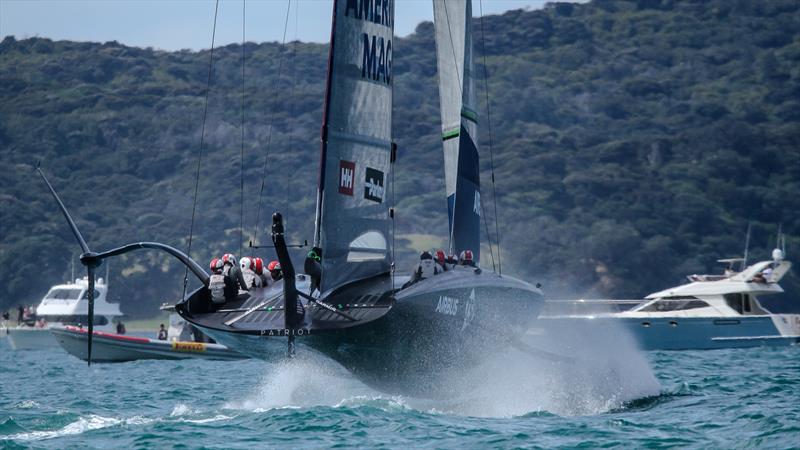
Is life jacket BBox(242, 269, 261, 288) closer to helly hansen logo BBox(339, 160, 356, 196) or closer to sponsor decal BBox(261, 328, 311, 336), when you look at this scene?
helly hansen logo BBox(339, 160, 356, 196)

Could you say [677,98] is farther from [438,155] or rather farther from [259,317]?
[259,317]

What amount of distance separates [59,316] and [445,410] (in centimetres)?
3875

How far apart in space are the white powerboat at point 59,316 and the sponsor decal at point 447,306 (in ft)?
118

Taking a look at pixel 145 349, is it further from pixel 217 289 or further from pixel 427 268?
pixel 427 268

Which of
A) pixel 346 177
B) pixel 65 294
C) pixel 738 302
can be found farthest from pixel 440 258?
pixel 65 294

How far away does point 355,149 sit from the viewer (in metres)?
19.5

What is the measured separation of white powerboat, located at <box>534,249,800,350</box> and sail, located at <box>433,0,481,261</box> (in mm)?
17755

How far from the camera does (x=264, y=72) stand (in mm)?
194250

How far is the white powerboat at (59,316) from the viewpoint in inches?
2096

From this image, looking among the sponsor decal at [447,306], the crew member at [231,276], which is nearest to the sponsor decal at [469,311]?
the sponsor decal at [447,306]

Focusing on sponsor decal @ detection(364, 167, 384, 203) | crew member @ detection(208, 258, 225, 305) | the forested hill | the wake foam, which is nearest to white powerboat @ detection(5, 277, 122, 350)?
the forested hill

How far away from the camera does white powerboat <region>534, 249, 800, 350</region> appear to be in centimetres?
4403

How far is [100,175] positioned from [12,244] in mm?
25440

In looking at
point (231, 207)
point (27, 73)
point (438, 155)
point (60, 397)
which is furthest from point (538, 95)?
point (60, 397)
